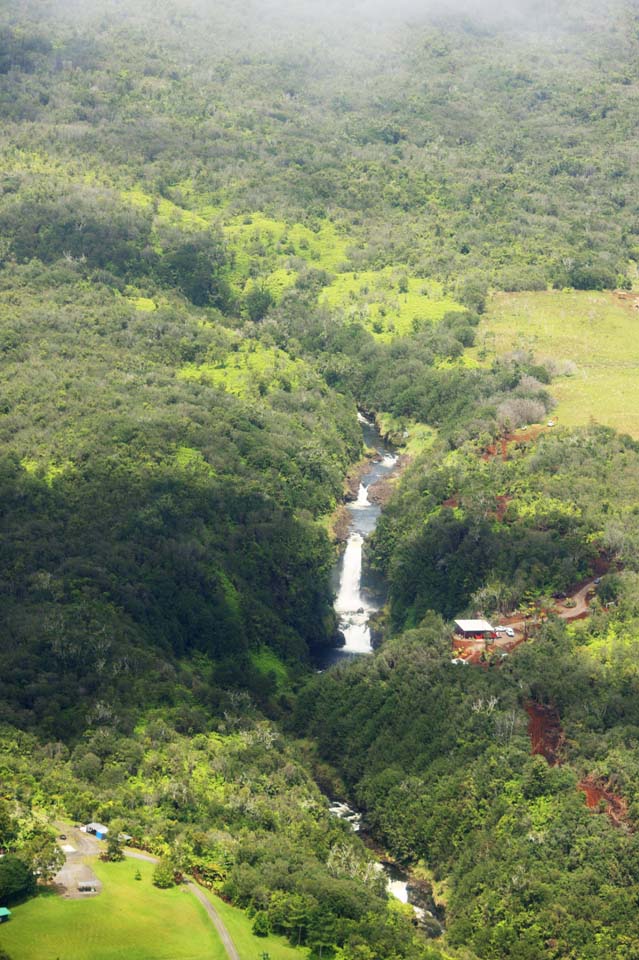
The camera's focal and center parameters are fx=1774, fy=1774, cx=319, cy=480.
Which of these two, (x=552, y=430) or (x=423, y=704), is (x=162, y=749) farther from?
(x=552, y=430)

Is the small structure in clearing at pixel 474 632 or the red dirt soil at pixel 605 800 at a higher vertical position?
the red dirt soil at pixel 605 800

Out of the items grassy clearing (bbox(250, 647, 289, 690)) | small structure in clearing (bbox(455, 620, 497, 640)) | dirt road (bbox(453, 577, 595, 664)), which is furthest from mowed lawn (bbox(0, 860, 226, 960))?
grassy clearing (bbox(250, 647, 289, 690))

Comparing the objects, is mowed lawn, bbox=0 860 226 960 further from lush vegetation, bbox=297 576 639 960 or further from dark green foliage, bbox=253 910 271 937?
lush vegetation, bbox=297 576 639 960

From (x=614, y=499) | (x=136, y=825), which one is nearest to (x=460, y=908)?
(x=136, y=825)

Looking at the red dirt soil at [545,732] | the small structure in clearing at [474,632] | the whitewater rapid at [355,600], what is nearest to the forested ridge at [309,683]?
the red dirt soil at [545,732]

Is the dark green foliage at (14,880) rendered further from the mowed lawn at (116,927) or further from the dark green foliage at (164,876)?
the dark green foliage at (164,876)
